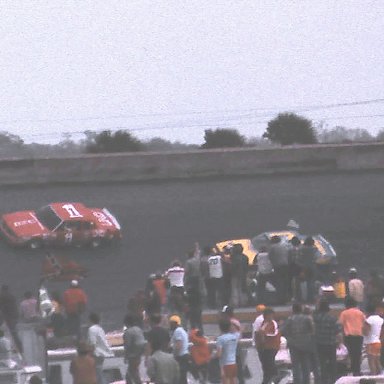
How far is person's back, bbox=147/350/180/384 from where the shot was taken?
1855 centimetres

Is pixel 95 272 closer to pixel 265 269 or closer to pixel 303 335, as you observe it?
pixel 265 269

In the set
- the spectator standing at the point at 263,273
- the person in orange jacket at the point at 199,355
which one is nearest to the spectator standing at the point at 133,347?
the person in orange jacket at the point at 199,355

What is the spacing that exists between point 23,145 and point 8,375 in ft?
117

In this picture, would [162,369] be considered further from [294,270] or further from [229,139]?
[229,139]

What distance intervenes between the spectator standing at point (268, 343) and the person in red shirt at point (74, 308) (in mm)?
3636

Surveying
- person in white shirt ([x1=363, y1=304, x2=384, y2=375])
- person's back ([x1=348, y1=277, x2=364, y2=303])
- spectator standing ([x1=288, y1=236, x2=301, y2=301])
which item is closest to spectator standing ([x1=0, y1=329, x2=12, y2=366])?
person in white shirt ([x1=363, y1=304, x2=384, y2=375])

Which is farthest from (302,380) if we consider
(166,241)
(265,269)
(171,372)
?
(166,241)

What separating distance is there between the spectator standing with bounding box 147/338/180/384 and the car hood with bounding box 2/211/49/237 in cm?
2184

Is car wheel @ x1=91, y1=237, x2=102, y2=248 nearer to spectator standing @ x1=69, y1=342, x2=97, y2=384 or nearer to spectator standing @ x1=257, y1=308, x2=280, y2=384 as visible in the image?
spectator standing @ x1=257, y1=308, x2=280, y2=384

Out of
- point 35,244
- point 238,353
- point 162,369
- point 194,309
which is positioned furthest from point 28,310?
point 35,244

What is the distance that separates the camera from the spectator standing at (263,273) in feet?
85.3

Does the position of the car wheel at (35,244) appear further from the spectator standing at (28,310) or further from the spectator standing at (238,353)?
the spectator standing at (238,353)

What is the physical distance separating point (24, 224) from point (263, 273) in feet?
51.6

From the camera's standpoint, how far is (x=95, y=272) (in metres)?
38.8
